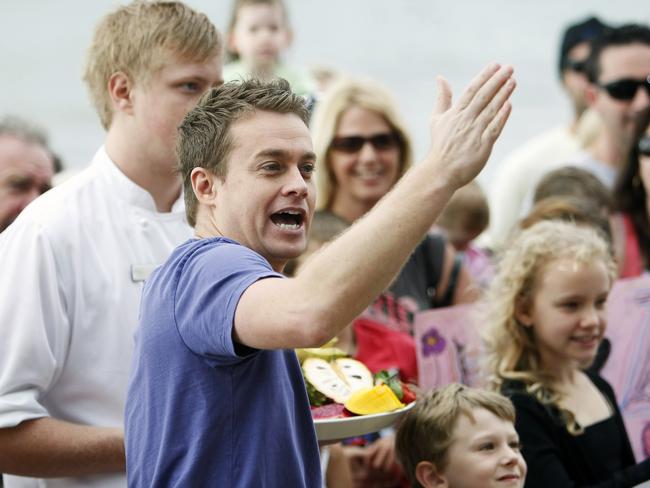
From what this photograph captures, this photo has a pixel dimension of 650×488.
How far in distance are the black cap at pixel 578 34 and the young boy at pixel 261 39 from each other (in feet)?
5.03

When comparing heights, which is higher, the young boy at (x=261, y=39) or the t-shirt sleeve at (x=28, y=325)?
the young boy at (x=261, y=39)

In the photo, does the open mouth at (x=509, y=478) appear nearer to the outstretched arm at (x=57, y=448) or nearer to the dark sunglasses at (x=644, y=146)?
the outstretched arm at (x=57, y=448)

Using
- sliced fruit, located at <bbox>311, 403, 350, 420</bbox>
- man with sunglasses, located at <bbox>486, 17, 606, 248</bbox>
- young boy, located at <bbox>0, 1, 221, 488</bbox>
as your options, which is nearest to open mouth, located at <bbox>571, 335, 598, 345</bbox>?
sliced fruit, located at <bbox>311, 403, 350, 420</bbox>

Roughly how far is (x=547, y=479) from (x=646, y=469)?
0.26 m

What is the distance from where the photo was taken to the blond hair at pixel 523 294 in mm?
3246

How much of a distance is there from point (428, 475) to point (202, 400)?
3.45 ft

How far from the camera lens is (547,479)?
291 centimetres

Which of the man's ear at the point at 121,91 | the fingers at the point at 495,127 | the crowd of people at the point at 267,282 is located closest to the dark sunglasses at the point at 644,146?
the crowd of people at the point at 267,282

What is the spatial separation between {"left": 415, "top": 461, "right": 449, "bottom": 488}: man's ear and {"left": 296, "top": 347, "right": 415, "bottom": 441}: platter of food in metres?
0.17

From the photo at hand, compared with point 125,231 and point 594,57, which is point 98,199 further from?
point 594,57

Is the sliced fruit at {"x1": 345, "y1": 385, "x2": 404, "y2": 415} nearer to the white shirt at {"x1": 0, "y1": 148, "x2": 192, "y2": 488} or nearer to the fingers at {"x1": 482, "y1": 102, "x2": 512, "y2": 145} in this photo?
the white shirt at {"x1": 0, "y1": 148, "x2": 192, "y2": 488}

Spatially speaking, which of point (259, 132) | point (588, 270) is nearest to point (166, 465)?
point (259, 132)

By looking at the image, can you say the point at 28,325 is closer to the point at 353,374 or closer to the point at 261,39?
the point at 353,374

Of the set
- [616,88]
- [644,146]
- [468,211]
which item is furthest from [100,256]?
[616,88]
